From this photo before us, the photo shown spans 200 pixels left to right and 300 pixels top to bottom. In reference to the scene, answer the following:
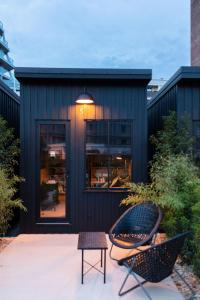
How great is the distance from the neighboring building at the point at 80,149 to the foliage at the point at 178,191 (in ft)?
1.59

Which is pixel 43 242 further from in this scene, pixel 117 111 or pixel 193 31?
pixel 193 31

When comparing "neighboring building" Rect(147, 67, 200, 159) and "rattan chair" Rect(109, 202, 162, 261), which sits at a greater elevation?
"neighboring building" Rect(147, 67, 200, 159)

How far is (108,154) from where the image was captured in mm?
5445

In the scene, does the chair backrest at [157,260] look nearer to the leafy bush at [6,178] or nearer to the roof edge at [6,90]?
the leafy bush at [6,178]

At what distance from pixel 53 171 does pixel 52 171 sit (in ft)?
0.06

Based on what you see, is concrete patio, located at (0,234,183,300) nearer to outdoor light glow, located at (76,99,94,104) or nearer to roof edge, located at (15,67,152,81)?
outdoor light glow, located at (76,99,94,104)

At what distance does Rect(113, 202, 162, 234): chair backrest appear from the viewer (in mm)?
4141

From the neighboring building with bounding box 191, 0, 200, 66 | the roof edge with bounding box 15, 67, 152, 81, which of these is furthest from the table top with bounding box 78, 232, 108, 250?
the neighboring building with bounding box 191, 0, 200, 66

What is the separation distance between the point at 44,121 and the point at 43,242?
2.17 metres

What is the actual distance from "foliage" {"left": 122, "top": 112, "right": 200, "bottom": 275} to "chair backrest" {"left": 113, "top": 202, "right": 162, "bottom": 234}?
0.63 feet

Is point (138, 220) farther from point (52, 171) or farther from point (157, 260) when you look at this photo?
point (52, 171)

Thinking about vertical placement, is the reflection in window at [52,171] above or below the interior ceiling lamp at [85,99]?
below

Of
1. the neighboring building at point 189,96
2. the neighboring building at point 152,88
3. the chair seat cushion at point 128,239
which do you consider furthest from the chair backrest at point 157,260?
the neighboring building at point 152,88

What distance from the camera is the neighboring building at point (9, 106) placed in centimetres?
572
